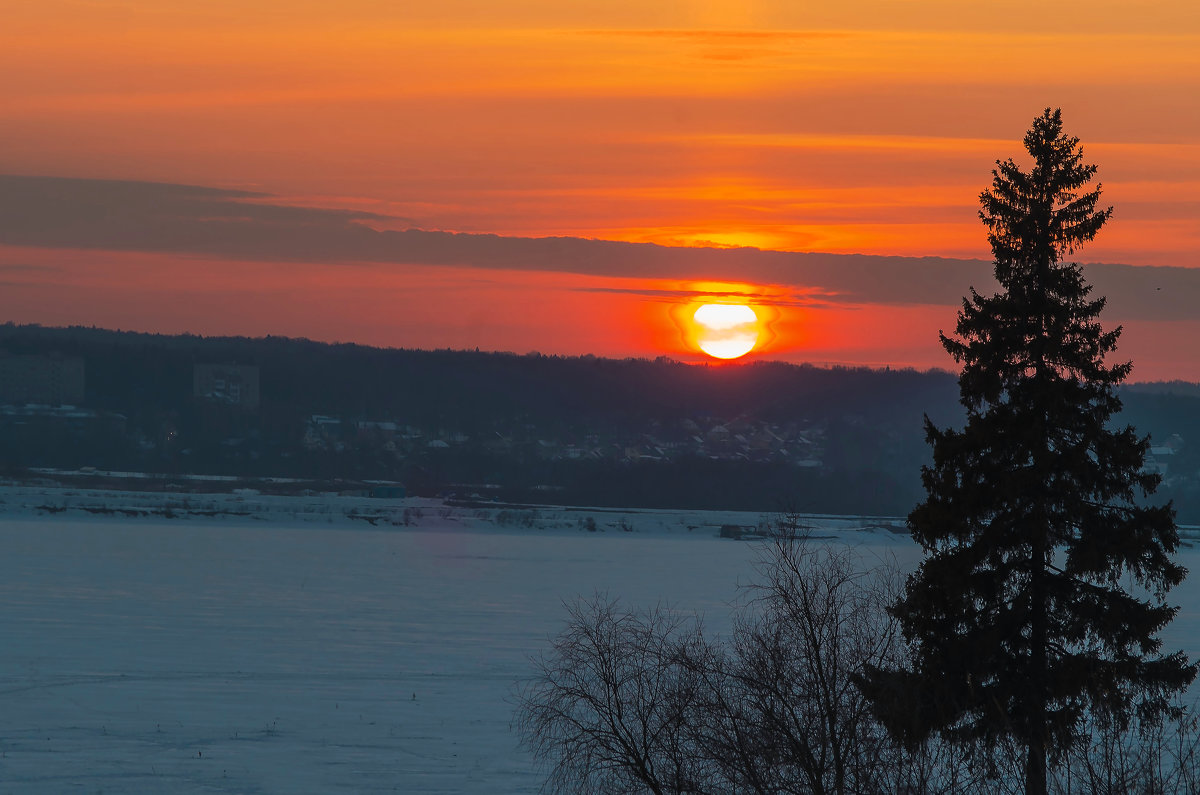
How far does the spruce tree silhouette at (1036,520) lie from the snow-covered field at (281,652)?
793 cm

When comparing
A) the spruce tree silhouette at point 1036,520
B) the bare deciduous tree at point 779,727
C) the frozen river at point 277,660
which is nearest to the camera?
the bare deciduous tree at point 779,727

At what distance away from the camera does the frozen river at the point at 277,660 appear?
2453cm

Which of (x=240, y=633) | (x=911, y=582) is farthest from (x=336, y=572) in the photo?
(x=911, y=582)

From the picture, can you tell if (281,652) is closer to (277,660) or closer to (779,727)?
(277,660)

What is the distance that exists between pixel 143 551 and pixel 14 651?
38319mm

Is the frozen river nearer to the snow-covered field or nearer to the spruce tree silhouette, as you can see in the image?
the snow-covered field

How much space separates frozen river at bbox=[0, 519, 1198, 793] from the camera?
2453 centimetres

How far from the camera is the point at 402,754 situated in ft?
85.3

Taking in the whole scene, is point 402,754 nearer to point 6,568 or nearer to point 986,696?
point 986,696

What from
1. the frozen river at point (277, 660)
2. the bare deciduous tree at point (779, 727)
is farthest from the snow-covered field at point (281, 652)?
the bare deciduous tree at point (779, 727)

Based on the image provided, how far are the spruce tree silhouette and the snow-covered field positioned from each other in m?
7.93

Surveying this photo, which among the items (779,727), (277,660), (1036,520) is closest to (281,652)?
(277,660)

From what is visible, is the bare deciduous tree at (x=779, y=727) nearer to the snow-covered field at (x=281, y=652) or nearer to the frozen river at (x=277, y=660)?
the snow-covered field at (x=281, y=652)

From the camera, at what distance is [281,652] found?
37.8 m
